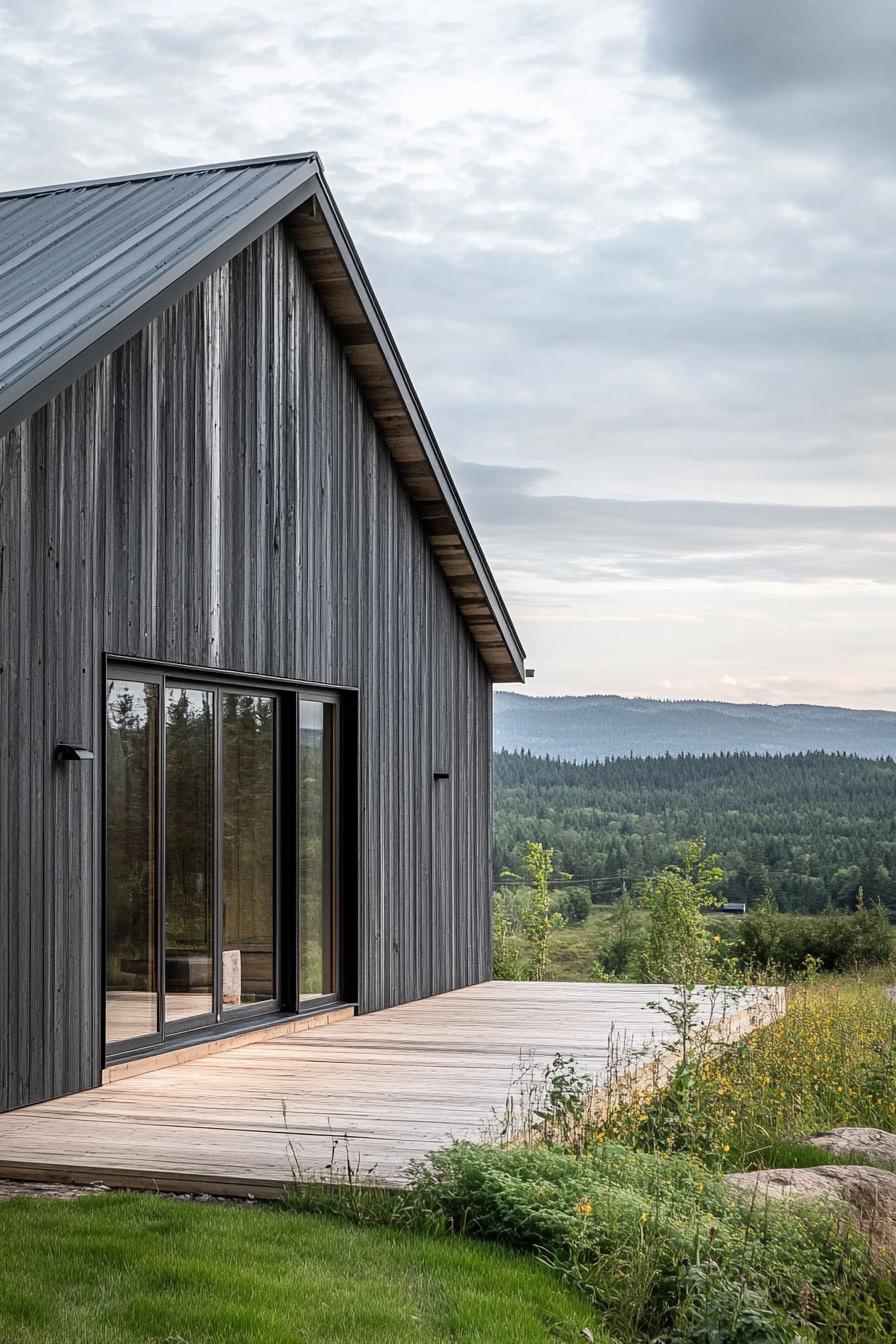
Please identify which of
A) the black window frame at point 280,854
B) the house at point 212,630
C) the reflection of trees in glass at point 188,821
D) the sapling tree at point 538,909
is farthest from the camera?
the sapling tree at point 538,909

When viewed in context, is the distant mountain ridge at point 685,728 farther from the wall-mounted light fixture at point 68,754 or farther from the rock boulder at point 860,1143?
the rock boulder at point 860,1143

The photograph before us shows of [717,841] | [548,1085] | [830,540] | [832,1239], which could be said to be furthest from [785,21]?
[830,540]

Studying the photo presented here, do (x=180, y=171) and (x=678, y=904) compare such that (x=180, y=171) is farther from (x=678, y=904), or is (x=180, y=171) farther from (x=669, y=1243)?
(x=678, y=904)

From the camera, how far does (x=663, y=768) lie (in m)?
51.1

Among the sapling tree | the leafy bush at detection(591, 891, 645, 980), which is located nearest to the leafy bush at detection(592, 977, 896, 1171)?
the sapling tree

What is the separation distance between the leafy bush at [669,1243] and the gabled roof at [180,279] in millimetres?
3538

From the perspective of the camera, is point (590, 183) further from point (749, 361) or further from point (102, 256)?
point (102, 256)

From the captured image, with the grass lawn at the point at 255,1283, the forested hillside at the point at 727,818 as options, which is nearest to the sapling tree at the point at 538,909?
the grass lawn at the point at 255,1283

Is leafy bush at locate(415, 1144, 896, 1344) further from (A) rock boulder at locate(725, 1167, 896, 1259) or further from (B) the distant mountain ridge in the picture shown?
(B) the distant mountain ridge

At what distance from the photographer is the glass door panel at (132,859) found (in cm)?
728

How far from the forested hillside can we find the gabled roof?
2517 cm

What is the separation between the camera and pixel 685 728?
56156mm

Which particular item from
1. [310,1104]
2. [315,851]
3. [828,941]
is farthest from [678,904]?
[310,1104]

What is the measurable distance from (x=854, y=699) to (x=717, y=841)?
47.5ft
